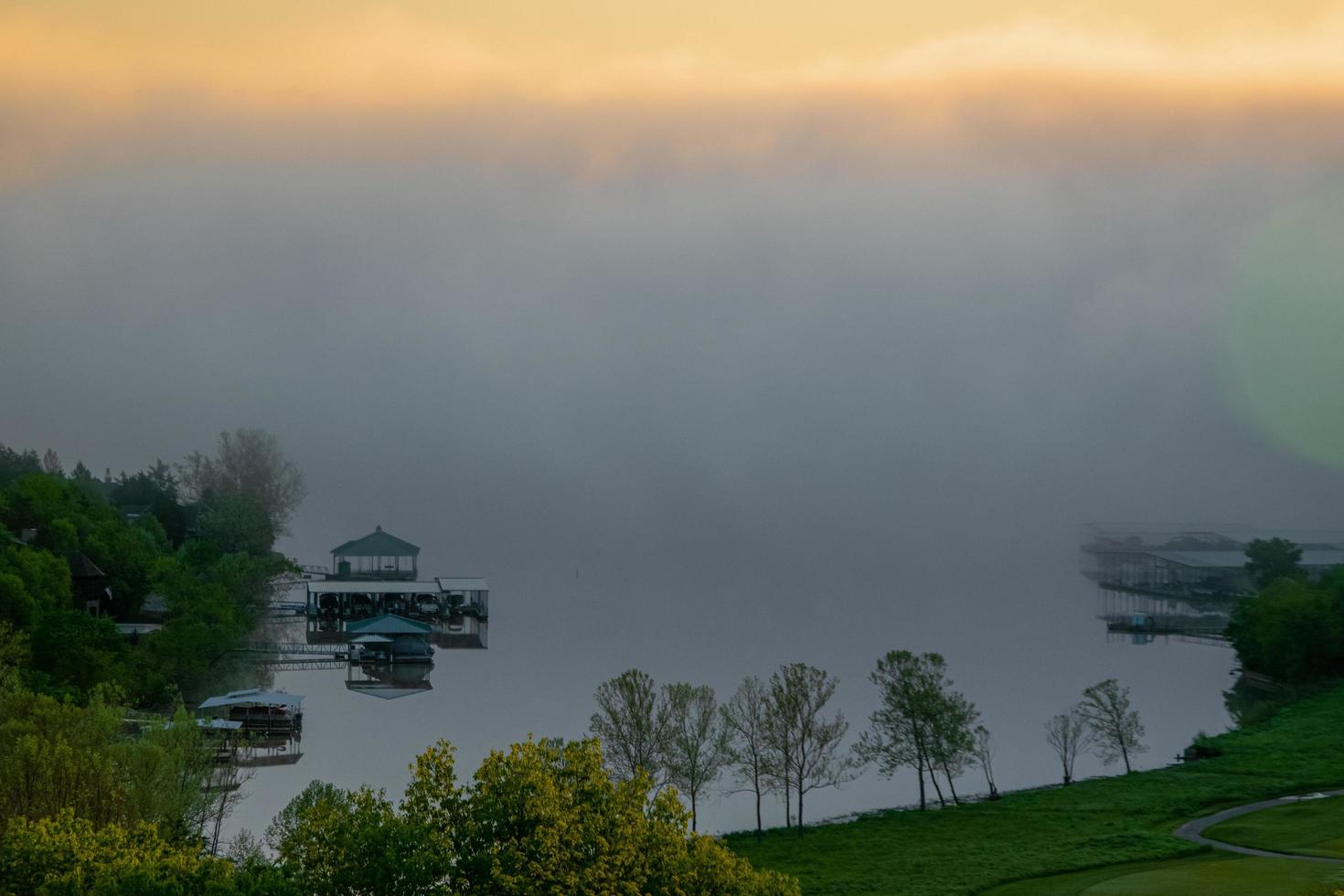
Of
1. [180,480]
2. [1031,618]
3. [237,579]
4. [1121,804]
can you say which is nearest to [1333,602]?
[1031,618]

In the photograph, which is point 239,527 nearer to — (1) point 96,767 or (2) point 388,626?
(2) point 388,626

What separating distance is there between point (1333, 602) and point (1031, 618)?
20462mm

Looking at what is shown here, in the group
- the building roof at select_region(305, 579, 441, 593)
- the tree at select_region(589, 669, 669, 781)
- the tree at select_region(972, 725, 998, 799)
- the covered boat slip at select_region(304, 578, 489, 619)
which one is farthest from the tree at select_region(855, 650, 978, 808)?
the building roof at select_region(305, 579, 441, 593)

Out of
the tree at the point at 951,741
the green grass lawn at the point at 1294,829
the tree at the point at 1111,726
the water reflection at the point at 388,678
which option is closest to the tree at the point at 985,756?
the tree at the point at 951,741

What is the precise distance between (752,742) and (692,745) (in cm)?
174

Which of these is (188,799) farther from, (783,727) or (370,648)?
(370,648)

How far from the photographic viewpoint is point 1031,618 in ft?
229

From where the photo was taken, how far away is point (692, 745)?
96.1 ft

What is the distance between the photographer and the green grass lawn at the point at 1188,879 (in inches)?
850

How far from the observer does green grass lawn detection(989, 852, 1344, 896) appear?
70.8ft

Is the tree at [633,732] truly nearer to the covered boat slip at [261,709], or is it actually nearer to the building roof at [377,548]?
the covered boat slip at [261,709]

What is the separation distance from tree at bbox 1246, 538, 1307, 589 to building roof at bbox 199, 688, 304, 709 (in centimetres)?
4913

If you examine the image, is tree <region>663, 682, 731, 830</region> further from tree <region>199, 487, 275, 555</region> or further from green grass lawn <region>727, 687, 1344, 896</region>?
tree <region>199, 487, 275, 555</region>

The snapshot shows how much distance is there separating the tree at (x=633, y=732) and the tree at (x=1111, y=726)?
13.2m
